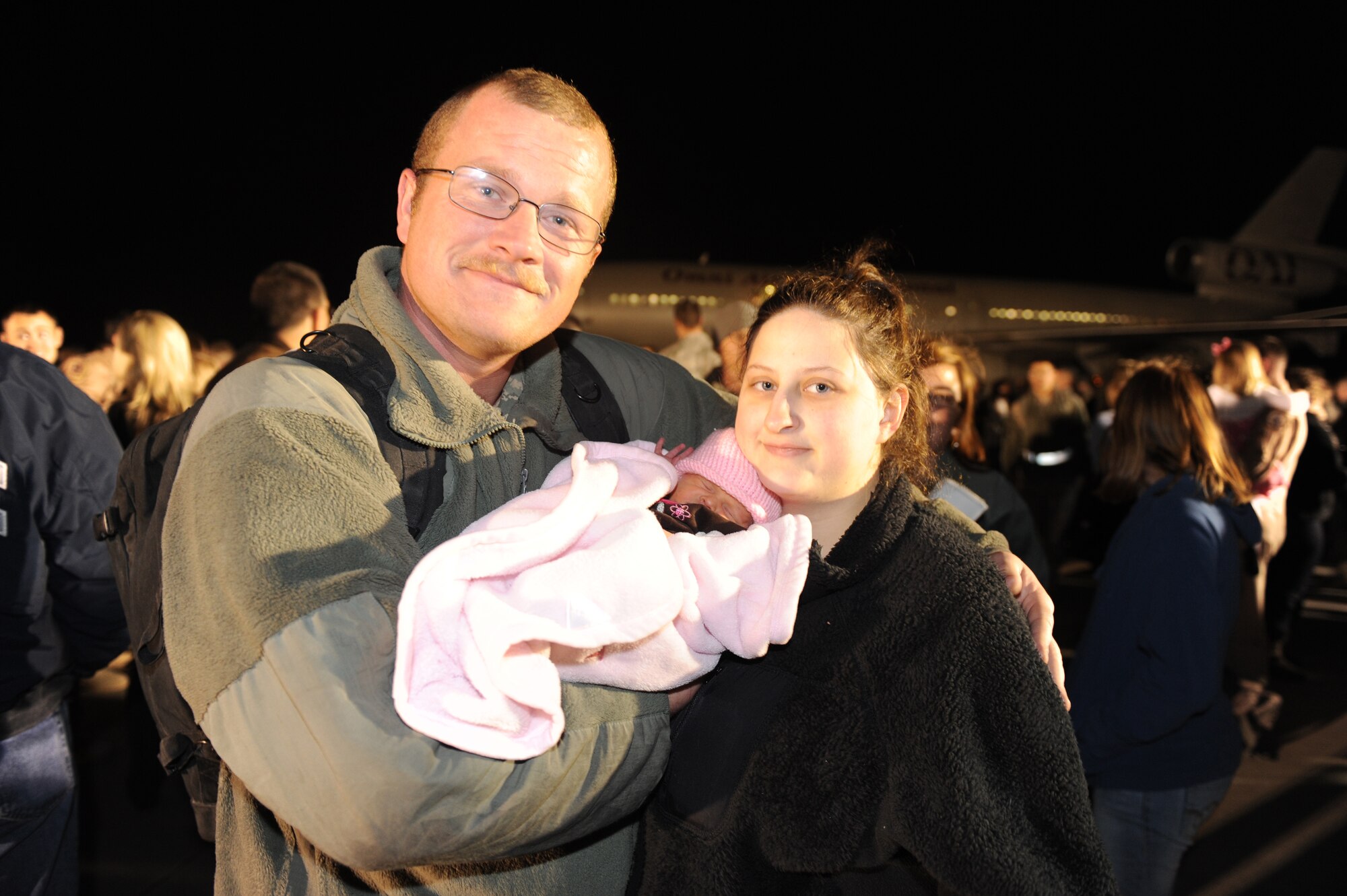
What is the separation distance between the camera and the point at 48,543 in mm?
2531

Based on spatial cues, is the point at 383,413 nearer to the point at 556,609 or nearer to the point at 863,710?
the point at 556,609

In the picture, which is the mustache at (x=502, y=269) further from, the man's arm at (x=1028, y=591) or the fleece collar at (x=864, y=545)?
the man's arm at (x=1028, y=591)

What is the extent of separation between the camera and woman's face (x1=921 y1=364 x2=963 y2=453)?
3262 millimetres

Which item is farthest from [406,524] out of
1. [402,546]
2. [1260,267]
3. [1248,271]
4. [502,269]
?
[1260,267]

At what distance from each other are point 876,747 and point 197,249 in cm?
3971

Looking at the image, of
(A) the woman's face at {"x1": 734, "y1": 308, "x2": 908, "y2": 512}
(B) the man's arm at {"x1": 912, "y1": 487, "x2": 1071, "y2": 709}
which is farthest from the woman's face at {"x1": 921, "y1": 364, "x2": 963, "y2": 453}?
(A) the woman's face at {"x1": 734, "y1": 308, "x2": 908, "y2": 512}

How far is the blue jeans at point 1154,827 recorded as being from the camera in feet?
8.68

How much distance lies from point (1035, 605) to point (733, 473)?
0.58m

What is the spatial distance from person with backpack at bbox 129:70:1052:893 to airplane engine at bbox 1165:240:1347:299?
23.6 metres

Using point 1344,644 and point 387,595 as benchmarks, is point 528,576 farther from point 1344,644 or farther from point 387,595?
point 1344,644

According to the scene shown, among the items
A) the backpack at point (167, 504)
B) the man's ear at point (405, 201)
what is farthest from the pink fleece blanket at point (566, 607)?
Result: the man's ear at point (405, 201)

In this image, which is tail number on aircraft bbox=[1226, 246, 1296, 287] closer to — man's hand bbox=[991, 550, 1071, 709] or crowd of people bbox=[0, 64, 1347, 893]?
crowd of people bbox=[0, 64, 1347, 893]

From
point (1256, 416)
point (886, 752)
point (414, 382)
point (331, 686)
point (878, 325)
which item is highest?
point (878, 325)

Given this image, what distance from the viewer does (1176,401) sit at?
3088mm
